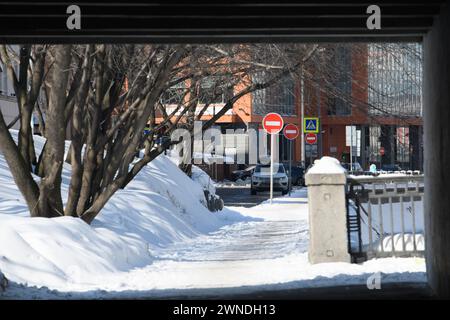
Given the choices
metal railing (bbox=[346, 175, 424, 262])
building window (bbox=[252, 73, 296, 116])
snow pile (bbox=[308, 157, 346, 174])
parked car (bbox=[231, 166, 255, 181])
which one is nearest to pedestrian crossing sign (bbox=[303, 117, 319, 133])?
building window (bbox=[252, 73, 296, 116])

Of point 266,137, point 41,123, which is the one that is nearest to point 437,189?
point 41,123

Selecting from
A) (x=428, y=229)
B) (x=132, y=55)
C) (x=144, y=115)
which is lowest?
(x=428, y=229)

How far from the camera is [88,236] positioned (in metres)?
15.5

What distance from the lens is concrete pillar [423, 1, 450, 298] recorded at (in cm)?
981

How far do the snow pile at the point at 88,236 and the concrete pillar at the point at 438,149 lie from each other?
4.61 metres

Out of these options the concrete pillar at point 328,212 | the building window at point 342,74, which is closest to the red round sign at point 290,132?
the building window at point 342,74
